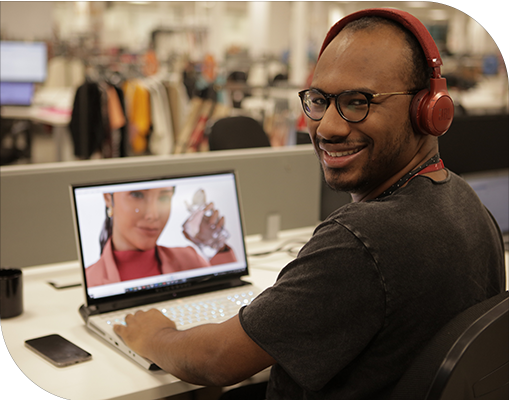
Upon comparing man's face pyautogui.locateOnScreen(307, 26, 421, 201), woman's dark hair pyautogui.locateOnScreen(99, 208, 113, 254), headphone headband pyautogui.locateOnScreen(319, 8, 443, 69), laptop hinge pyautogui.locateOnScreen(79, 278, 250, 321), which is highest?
headphone headband pyautogui.locateOnScreen(319, 8, 443, 69)

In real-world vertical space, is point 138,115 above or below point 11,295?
above

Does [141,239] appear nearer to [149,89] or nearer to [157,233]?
[157,233]

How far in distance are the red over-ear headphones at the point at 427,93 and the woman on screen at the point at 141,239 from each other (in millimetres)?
735

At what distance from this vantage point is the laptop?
134 centimetres

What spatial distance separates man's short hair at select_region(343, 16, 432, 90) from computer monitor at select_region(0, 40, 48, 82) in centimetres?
558

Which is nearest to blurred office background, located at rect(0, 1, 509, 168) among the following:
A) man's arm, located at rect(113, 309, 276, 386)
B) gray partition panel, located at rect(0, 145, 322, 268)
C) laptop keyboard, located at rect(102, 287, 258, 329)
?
gray partition panel, located at rect(0, 145, 322, 268)

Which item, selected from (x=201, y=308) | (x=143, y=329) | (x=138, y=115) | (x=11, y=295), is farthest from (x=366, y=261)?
(x=138, y=115)

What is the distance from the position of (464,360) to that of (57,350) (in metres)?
0.86

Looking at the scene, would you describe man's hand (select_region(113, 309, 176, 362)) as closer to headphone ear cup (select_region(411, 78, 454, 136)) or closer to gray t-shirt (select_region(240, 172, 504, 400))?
gray t-shirt (select_region(240, 172, 504, 400))

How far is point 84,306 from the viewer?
1.36 metres

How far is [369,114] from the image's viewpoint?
91 centimetres

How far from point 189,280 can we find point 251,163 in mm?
663

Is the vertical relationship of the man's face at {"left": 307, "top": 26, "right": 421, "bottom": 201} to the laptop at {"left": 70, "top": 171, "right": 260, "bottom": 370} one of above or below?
above

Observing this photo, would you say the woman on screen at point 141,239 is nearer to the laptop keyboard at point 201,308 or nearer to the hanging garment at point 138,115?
the laptop keyboard at point 201,308
